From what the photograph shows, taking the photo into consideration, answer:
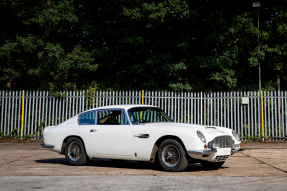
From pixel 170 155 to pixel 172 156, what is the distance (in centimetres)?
5

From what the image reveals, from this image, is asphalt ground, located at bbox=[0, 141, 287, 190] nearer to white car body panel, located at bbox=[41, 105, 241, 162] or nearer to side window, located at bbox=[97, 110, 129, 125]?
white car body panel, located at bbox=[41, 105, 241, 162]

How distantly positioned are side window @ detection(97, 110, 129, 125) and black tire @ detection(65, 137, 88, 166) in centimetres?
75

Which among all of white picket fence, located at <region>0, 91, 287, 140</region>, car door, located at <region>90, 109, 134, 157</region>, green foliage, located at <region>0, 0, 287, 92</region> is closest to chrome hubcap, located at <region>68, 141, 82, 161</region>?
car door, located at <region>90, 109, 134, 157</region>

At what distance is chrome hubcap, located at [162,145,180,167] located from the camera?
7.01m

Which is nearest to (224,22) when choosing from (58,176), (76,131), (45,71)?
(45,71)

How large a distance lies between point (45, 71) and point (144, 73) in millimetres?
5895

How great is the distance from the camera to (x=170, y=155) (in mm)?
7051

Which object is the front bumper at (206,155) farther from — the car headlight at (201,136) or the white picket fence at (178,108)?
the white picket fence at (178,108)

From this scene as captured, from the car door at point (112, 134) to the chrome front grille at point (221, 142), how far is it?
5.84ft

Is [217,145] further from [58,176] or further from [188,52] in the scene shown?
[188,52]

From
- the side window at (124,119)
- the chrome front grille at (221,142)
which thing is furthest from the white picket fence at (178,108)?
the chrome front grille at (221,142)

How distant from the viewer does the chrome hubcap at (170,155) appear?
701 centimetres

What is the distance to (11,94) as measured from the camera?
16828 millimetres

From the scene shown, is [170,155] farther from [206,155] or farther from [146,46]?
[146,46]
